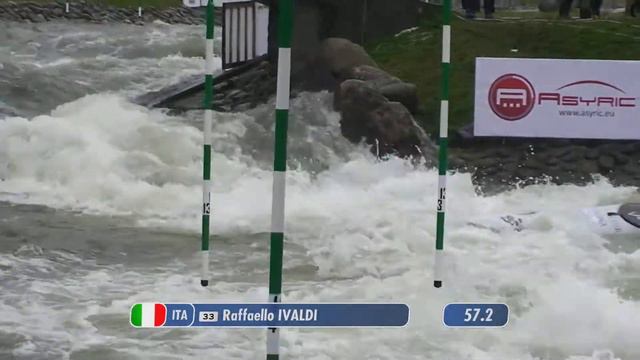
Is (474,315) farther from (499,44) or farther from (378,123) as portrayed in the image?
(378,123)

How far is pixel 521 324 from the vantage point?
129 inches

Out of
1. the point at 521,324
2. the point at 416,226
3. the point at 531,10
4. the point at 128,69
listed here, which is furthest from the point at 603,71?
the point at 128,69

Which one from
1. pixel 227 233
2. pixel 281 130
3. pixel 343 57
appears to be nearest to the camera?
pixel 281 130

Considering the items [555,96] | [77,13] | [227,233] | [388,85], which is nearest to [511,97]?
[555,96]

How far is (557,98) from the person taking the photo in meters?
5.07

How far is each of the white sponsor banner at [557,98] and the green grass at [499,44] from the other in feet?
0.25

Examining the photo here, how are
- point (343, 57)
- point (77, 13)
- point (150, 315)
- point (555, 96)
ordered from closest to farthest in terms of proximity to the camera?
point (150, 315)
point (555, 96)
point (343, 57)
point (77, 13)

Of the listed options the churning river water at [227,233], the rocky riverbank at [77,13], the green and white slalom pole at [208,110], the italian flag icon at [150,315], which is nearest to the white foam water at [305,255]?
the churning river water at [227,233]

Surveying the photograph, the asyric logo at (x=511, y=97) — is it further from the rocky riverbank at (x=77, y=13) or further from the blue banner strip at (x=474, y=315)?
the blue banner strip at (x=474, y=315)

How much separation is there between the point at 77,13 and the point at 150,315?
4232 mm

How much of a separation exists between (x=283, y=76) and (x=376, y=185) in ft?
11.8

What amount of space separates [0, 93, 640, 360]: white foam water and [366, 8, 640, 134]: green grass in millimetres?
447

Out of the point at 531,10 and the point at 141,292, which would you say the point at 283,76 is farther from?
the point at 531,10

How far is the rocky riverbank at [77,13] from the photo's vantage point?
6.10m
